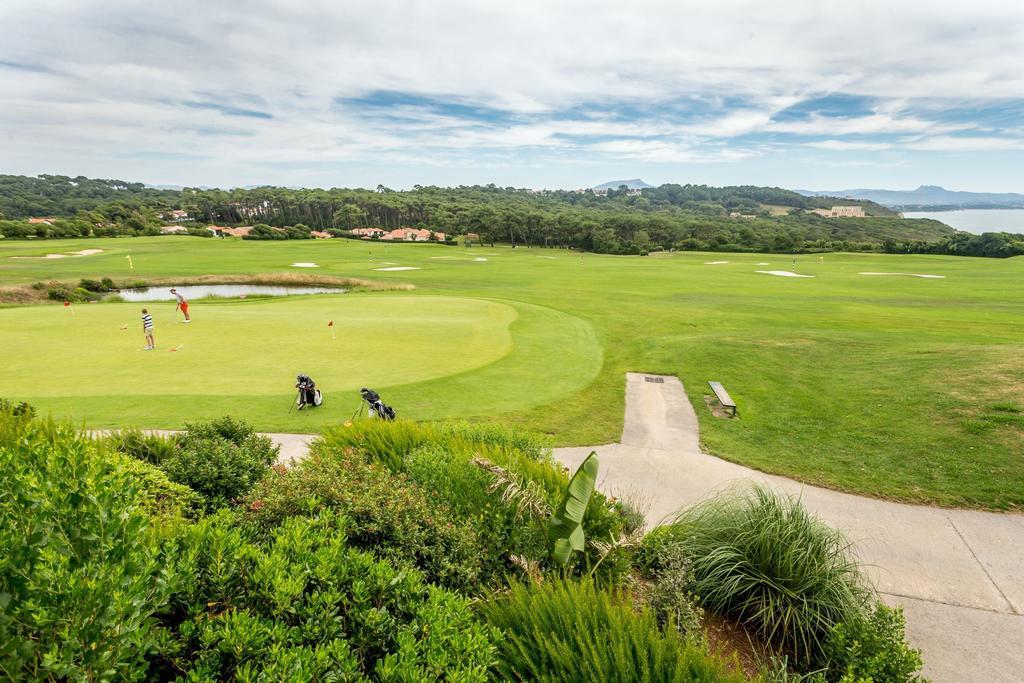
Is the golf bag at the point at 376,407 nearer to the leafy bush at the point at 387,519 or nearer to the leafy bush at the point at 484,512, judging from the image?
the leafy bush at the point at 484,512

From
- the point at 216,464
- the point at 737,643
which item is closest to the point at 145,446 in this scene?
the point at 216,464

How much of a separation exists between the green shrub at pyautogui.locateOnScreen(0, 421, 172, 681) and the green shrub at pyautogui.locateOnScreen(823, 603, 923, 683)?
482cm

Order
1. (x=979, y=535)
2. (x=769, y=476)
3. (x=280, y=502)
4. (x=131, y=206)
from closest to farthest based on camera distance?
(x=280, y=502) < (x=979, y=535) < (x=769, y=476) < (x=131, y=206)

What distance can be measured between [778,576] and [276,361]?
1447 centimetres

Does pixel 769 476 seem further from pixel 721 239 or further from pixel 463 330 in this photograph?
pixel 721 239

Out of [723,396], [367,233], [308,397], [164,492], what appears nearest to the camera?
[164,492]

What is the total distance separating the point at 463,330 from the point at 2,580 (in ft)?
56.2

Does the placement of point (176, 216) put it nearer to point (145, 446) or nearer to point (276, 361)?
point (276, 361)

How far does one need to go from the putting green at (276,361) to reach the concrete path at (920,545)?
12.6ft

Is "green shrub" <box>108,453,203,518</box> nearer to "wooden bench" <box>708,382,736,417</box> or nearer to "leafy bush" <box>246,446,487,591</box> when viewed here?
"leafy bush" <box>246,446,487,591</box>

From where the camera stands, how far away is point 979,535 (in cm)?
718

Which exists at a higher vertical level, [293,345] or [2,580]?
[2,580]

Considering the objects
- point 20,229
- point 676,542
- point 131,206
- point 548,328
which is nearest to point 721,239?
point 548,328

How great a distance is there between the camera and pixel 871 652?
411 cm
